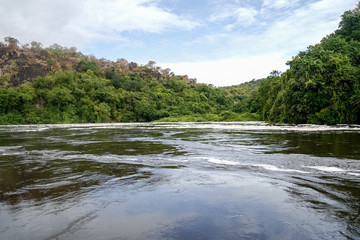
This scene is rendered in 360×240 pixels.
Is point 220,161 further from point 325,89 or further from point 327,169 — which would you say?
point 325,89

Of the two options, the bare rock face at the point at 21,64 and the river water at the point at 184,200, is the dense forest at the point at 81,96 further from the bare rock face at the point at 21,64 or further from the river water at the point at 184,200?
the river water at the point at 184,200

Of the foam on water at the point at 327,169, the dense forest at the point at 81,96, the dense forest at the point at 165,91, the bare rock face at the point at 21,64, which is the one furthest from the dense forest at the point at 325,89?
the bare rock face at the point at 21,64

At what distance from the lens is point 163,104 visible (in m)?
76.5

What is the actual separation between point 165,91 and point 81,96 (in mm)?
32821

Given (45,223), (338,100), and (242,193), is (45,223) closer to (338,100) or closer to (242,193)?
(242,193)

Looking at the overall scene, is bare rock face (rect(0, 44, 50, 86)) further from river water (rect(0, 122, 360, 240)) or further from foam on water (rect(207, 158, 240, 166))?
river water (rect(0, 122, 360, 240))

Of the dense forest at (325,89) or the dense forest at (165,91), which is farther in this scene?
the dense forest at (165,91)

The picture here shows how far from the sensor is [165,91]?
3634 inches

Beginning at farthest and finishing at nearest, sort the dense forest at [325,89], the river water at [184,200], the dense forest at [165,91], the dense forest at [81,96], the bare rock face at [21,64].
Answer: the bare rock face at [21,64] → the dense forest at [81,96] → the dense forest at [165,91] → the dense forest at [325,89] → the river water at [184,200]

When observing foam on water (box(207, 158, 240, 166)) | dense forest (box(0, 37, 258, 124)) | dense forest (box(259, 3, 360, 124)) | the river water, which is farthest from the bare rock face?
the river water

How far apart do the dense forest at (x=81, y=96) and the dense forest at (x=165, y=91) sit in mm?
178

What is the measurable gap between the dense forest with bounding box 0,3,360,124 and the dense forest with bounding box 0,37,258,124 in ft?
0.58

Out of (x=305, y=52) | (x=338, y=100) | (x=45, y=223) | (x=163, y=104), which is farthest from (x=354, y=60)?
(x=163, y=104)

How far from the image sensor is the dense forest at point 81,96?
57.2 meters
